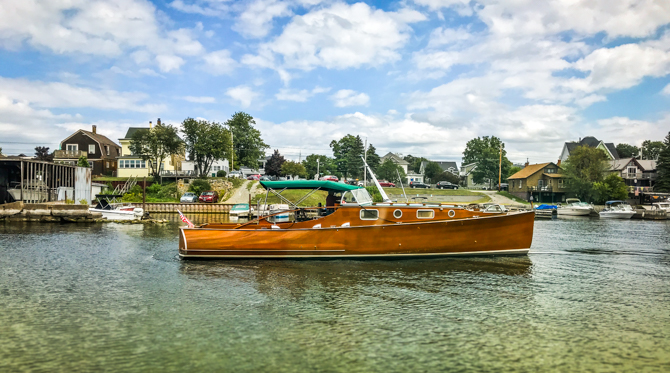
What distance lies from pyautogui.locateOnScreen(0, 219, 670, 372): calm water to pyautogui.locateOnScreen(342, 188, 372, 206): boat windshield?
2.27m

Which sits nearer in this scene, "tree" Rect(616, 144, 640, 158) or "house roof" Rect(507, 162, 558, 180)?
"house roof" Rect(507, 162, 558, 180)

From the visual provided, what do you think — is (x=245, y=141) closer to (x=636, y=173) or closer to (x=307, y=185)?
(x=307, y=185)

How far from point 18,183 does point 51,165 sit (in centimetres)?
304

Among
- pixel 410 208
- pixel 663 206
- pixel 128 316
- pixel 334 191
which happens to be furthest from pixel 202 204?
pixel 663 206

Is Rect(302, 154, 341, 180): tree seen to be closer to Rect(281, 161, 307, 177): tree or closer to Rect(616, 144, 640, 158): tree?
Rect(281, 161, 307, 177): tree

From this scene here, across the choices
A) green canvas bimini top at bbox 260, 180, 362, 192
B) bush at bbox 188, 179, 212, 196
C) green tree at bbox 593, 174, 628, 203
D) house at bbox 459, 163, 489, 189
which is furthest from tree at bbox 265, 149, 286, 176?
green canvas bimini top at bbox 260, 180, 362, 192

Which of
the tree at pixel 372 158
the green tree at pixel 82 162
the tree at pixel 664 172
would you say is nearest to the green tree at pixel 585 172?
the tree at pixel 664 172

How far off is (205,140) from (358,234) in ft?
153

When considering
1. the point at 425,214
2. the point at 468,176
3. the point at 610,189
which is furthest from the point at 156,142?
the point at 468,176

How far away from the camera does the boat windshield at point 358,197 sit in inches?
624

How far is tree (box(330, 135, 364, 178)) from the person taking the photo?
8469 cm

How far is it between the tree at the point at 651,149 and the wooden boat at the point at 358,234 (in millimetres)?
110342

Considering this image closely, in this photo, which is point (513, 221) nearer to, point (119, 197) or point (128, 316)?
point (128, 316)

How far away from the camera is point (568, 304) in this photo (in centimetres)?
1120
